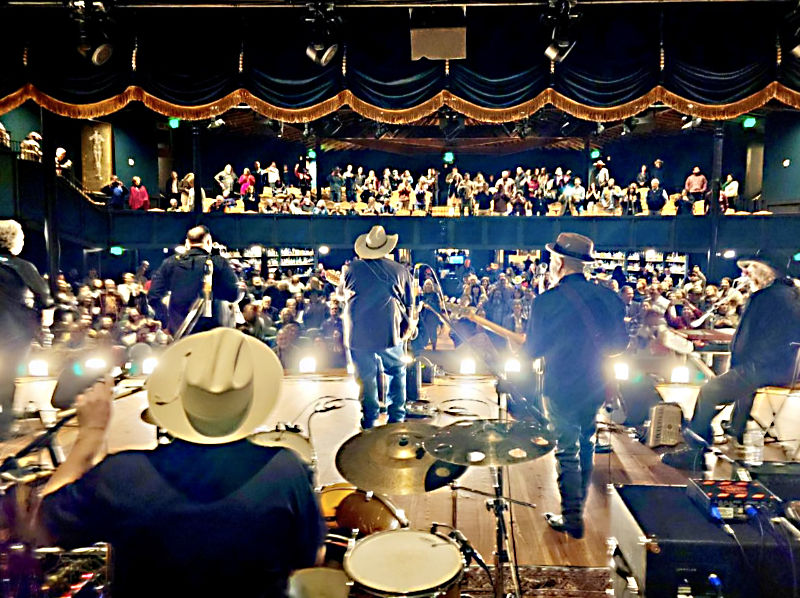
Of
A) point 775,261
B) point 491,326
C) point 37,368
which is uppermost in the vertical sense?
point 775,261

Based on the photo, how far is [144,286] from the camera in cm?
1224

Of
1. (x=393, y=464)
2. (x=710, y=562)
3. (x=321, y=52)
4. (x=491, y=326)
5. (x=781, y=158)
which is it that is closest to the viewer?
(x=710, y=562)

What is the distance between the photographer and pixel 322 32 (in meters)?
5.31

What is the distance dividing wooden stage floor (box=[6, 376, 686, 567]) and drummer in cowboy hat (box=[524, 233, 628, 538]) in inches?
10.0

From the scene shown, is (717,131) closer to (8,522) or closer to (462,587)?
(462,587)

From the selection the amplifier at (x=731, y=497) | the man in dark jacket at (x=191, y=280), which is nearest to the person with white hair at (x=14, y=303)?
the man in dark jacket at (x=191, y=280)

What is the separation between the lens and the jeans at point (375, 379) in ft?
15.6

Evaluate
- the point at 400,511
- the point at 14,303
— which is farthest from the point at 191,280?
the point at 400,511

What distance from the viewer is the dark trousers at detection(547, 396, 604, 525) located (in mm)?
3393

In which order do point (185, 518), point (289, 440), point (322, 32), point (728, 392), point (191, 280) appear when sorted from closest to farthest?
point (185, 518) < point (289, 440) < point (728, 392) < point (191, 280) < point (322, 32)

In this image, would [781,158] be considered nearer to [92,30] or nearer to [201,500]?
[92,30]

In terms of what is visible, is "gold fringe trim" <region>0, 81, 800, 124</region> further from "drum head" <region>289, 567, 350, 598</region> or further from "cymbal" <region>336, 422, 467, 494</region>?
"drum head" <region>289, 567, 350, 598</region>

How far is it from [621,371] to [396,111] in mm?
3619

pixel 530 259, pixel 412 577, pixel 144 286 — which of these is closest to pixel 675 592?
pixel 412 577
